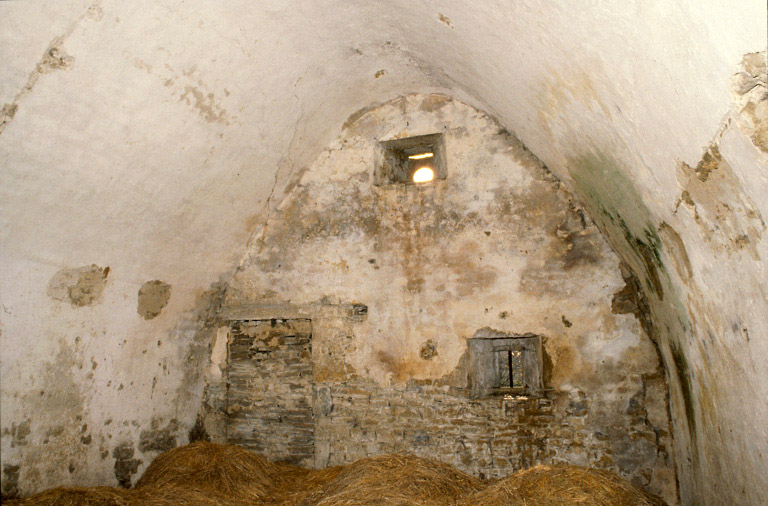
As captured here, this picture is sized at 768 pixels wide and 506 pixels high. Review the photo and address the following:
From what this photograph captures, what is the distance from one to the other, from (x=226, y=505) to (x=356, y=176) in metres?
3.19

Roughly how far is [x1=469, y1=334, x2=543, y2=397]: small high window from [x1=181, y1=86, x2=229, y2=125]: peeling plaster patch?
2.91 metres

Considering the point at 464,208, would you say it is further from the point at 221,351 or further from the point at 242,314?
the point at 221,351

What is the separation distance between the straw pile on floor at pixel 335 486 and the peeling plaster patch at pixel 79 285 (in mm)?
1350

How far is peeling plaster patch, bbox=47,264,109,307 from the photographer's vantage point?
12.5 ft

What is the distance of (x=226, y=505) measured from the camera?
4.05 metres

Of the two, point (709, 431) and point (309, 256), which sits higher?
point (309, 256)

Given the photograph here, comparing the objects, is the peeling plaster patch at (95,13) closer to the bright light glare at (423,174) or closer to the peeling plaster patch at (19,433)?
the peeling plaster patch at (19,433)

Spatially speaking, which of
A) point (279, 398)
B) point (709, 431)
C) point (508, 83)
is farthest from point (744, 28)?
point (279, 398)

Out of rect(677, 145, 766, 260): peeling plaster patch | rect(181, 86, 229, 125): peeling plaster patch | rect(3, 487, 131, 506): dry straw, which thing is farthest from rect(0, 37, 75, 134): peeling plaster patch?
rect(677, 145, 766, 260): peeling plaster patch

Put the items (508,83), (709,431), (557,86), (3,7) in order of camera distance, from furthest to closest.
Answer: (508,83)
(709,431)
(557,86)
(3,7)

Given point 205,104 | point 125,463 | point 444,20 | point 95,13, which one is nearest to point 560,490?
point 444,20

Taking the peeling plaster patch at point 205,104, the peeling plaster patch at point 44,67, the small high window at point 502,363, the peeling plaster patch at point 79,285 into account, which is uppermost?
the peeling plaster patch at point 205,104

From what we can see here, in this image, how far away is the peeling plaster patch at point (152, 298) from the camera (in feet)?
15.1

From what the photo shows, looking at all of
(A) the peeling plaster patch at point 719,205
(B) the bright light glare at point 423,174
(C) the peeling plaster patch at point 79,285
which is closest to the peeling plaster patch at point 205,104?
(C) the peeling plaster patch at point 79,285
